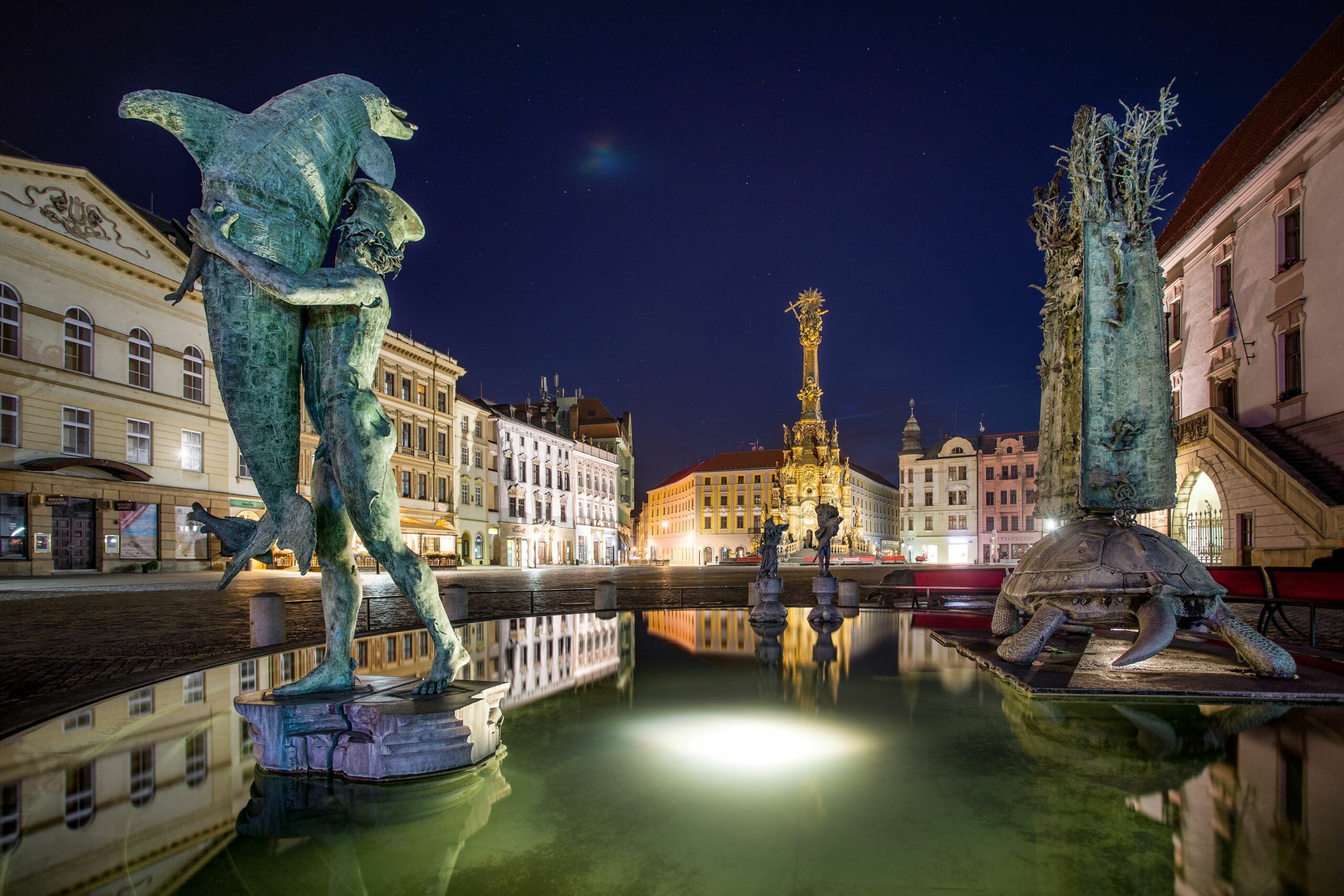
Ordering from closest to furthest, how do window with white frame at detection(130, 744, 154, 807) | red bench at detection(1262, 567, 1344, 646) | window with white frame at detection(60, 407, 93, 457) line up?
1. window with white frame at detection(130, 744, 154, 807)
2. red bench at detection(1262, 567, 1344, 646)
3. window with white frame at detection(60, 407, 93, 457)

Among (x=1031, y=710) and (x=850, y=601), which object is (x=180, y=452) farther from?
(x=1031, y=710)

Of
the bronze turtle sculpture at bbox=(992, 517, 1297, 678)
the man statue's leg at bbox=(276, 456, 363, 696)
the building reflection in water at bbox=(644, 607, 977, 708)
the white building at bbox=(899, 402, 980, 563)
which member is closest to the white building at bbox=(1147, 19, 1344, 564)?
the building reflection in water at bbox=(644, 607, 977, 708)

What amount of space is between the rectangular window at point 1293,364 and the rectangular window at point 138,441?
39.2 meters

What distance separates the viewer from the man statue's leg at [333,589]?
13.7 ft

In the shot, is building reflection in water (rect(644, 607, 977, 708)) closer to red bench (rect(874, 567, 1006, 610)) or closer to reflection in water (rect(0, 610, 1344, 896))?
reflection in water (rect(0, 610, 1344, 896))

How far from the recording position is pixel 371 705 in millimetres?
3924

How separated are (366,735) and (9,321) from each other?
30.8m

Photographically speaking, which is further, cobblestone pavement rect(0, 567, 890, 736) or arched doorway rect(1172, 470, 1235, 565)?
arched doorway rect(1172, 470, 1235, 565)

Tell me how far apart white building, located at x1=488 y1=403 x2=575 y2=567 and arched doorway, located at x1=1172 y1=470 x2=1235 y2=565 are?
1753 inches

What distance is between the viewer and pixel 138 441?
2998 cm

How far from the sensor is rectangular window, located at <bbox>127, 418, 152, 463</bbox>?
2966 centimetres

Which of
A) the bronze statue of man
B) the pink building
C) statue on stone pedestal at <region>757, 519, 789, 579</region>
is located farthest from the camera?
the pink building

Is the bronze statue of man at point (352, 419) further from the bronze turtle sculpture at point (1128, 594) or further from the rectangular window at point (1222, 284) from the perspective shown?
the rectangular window at point (1222, 284)

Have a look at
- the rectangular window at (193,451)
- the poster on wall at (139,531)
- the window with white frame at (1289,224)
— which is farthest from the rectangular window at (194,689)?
the rectangular window at (193,451)
